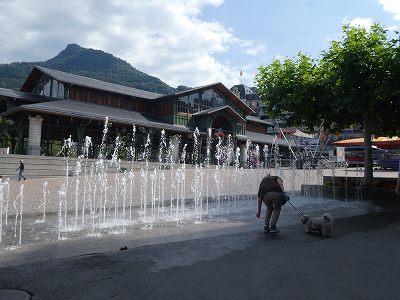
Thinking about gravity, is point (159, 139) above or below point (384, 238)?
above

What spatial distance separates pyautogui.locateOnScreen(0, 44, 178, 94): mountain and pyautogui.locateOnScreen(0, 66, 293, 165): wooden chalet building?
1559 inches

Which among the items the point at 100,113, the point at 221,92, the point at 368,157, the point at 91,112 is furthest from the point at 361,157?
the point at 91,112

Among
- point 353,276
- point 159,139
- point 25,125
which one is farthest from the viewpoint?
point 159,139

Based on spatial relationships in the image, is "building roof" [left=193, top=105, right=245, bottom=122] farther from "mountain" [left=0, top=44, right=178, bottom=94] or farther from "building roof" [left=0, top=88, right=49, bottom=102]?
"mountain" [left=0, top=44, right=178, bottom=94]

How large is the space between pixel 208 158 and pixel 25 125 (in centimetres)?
1809

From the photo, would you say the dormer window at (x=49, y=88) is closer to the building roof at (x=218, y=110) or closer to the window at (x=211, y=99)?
the building roof at (x=218, y=110)

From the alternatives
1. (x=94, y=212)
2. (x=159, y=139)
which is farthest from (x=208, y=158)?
(x=94, y=212)

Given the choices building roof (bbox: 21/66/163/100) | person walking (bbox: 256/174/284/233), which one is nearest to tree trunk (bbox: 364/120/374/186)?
person walking (bbox: 256/174/284/233)

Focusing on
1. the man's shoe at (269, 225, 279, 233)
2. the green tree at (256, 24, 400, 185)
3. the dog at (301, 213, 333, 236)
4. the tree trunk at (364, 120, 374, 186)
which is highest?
the green tree at (256, 24, 400, 185)

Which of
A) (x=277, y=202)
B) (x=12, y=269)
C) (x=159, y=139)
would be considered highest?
(x=159, y=139)

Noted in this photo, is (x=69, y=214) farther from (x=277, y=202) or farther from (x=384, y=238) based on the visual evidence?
(x=384, y=238)

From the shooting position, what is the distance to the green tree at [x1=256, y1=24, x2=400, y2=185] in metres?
12.8

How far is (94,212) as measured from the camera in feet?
36.2

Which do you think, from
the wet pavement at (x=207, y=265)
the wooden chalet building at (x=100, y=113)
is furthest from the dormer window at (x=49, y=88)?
the wet pavement at (x=207, y=265)
